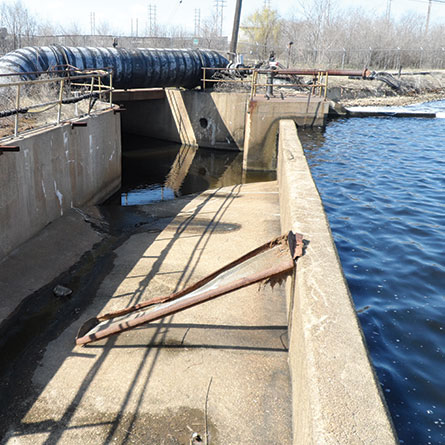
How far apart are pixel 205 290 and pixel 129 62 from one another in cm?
1532

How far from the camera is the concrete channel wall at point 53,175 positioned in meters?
7.77

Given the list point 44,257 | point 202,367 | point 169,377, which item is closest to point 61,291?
point 44,257

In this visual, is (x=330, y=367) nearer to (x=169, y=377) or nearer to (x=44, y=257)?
(x=169, y=377)

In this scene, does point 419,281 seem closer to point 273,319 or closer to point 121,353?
point 273,319

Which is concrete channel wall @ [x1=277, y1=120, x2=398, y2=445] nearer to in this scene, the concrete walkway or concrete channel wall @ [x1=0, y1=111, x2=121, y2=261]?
the concrete walkway

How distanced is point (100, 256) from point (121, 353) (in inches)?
140

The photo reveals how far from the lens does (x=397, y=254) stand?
780 cm

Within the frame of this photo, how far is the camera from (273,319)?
589 cm

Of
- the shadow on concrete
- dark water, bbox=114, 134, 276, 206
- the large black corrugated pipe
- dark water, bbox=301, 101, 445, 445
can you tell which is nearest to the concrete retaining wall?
dark water, bbox=114, 134, 276, 206

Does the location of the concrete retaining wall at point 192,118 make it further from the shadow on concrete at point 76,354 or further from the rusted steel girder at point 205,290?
the rusted steel girder at point 205,290

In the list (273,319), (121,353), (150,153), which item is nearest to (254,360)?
(273,319)

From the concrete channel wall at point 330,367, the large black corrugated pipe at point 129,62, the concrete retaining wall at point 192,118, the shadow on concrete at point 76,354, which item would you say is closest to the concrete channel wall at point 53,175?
the shadow on concrete at point 76,354

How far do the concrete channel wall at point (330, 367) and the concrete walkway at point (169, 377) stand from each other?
21.9 inches

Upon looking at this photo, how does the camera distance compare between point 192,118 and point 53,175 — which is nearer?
point 53,175
